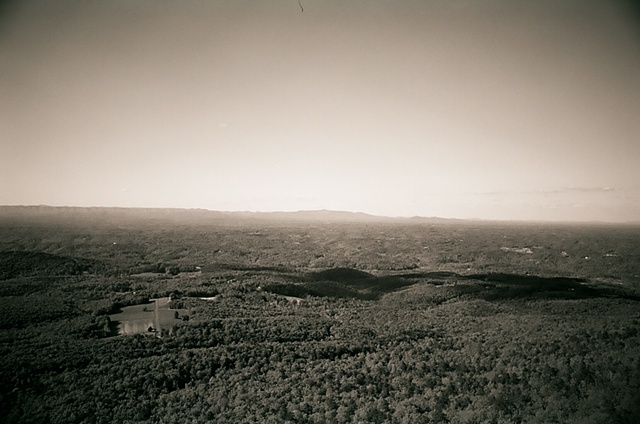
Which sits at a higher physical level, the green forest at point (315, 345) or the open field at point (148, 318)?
the green forest at point (315, 345)

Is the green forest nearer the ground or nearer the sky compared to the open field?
nearer the sky

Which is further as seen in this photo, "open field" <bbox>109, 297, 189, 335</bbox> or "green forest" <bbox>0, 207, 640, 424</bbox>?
"open field" <bbox>109, 297, 189, 335</bbox>

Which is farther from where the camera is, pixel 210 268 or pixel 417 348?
pixel 210 268

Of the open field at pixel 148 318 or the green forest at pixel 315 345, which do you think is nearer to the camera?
the green forest at pixel 315 345

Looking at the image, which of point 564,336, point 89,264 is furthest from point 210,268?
point 564,336

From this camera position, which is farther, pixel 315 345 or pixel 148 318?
pixel 148 318

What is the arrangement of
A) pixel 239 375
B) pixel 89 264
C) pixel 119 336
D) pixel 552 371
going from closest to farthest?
pixel 552 371
pixel 239 375
pixel 119 336
pixel 89 264

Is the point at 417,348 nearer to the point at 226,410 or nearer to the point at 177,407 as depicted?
the point at 226,410

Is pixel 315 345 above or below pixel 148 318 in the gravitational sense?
above
